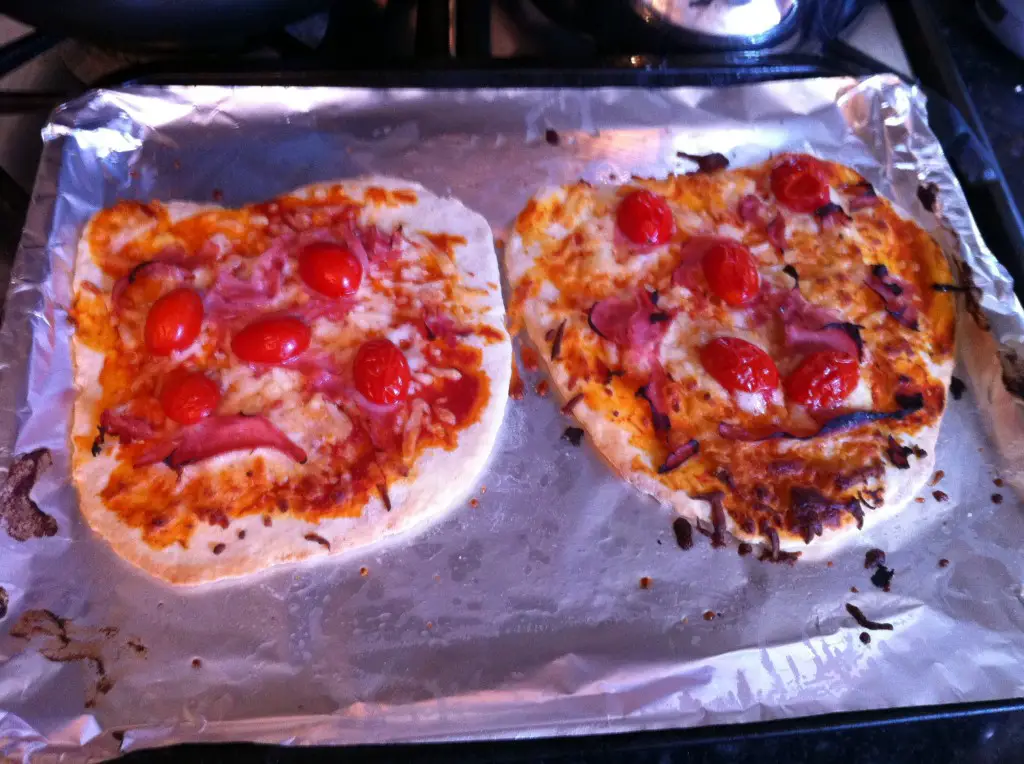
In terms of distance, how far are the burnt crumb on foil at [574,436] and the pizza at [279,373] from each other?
26cm

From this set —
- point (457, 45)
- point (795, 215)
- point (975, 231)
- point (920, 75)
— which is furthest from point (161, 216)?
point (920, 75)

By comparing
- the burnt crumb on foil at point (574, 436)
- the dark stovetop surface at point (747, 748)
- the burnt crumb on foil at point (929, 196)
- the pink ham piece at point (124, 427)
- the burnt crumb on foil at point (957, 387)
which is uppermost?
the burnt crumb on foil at point (929, 196)

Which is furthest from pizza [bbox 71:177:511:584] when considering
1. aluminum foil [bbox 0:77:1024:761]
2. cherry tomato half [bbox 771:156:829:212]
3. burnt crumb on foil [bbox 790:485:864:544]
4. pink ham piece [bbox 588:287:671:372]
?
cherry tomato half [bbox 771:156:829:212]

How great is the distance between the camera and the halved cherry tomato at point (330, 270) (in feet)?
8.38

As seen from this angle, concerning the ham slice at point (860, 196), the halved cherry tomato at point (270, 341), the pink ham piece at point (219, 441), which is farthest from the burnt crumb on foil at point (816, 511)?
the halved cherry tomato at point (270, 341)

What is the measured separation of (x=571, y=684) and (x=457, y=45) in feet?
8.52

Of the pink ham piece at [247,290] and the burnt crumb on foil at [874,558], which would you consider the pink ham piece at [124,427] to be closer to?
the pink ham piece at [247,290]

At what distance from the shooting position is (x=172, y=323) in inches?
95.1

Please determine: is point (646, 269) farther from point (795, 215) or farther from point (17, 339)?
point (17, 339)

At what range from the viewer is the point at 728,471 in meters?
2.45

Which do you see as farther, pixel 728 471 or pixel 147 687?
pixel 728 471

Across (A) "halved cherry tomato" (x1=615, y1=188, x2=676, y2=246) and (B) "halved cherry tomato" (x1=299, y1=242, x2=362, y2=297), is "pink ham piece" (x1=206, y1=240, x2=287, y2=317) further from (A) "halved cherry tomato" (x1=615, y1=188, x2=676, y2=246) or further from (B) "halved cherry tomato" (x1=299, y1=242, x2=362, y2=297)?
(A) "halved cherry tomato" (x1=615, y1=188, x2=676, y2=246)

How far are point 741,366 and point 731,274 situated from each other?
0.38 m

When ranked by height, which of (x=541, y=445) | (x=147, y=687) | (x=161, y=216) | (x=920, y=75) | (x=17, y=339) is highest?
(x=920, y=75)
